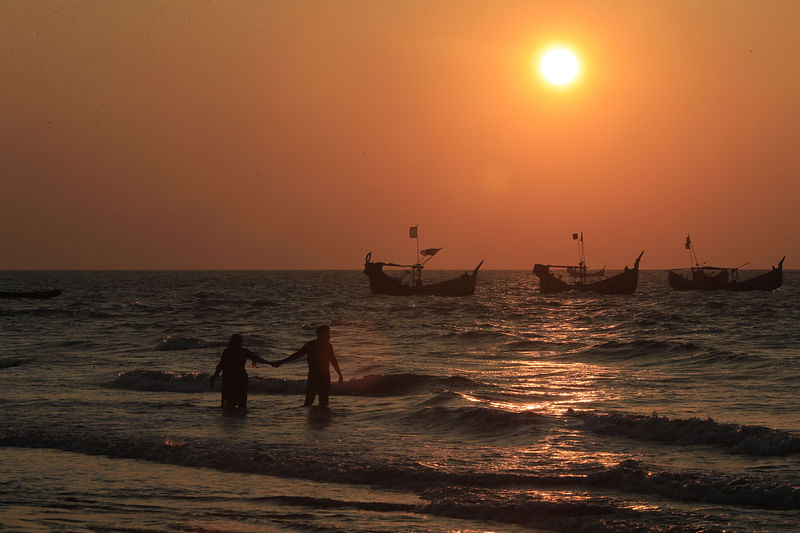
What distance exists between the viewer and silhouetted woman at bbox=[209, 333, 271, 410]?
16.5 metres

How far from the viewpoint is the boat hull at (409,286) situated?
274 ft

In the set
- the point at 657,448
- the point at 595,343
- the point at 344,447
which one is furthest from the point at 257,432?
the point at 595,343

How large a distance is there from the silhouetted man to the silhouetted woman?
0.71 metres

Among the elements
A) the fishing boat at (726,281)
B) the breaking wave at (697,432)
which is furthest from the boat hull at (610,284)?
the breaking wave at (697,432)

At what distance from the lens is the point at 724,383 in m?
21.5

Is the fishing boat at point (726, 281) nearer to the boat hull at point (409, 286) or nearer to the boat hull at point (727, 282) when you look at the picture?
the boat hull at point (727, 282)

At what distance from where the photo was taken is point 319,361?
16.5 meters

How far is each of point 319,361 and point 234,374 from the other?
66.7 inches

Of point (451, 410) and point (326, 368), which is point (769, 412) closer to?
point (451, 410)

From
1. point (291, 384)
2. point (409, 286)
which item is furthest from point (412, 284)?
point (291, 384)

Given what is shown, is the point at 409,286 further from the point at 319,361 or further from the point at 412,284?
the point at 319,361

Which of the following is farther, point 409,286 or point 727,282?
point 727,282

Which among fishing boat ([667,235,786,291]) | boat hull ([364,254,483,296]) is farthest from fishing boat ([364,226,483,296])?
fishing boat ([667,235,786,291])

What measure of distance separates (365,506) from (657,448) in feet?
18.3
